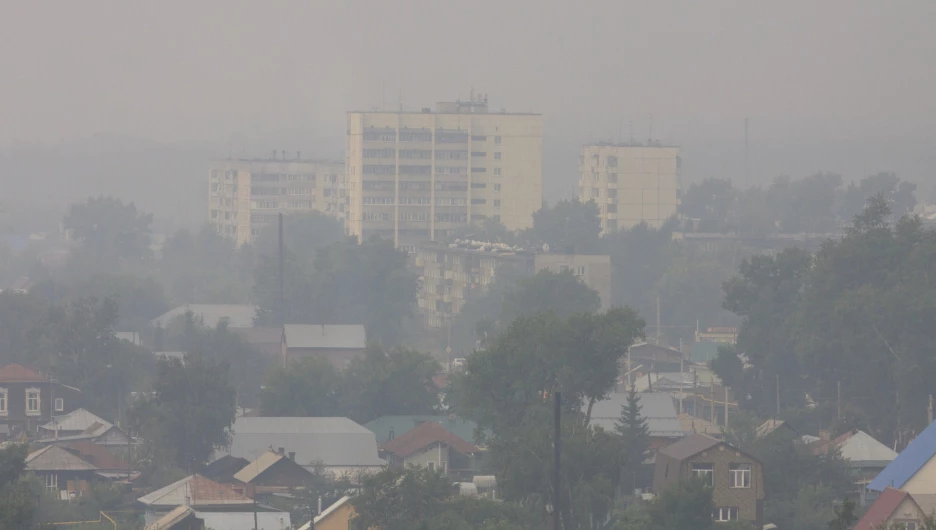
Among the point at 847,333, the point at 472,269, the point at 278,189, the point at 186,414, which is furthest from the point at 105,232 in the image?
the point at 186,414

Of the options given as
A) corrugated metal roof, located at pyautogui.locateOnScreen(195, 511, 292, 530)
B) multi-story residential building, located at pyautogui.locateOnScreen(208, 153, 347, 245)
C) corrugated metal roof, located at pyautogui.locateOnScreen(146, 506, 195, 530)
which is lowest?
corrugated metal roof, located at pyautogui.locateOnScreen(195, 511, 292, 530)

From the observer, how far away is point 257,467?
3269 cm

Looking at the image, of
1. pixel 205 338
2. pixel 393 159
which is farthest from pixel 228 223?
pixel 205 338

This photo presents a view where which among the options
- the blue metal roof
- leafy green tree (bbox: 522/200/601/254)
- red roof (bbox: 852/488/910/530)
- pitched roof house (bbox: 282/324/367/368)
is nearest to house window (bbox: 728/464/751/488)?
the blue metal roof

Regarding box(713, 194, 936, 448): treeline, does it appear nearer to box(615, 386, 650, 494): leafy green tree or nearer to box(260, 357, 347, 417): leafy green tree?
box(615, 386, 650, 494): leafy green tree

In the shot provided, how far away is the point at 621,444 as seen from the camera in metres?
29.2

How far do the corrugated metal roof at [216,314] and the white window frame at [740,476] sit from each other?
34.7m

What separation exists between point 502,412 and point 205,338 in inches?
756

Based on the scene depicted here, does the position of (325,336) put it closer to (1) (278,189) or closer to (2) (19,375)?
(2) (19,375)

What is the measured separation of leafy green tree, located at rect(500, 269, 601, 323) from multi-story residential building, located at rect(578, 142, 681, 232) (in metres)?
39.2

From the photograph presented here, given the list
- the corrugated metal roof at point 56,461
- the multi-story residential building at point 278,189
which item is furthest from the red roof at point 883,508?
the multi-story residential building at point 278,189

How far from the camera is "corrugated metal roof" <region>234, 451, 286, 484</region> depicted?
32344 mm

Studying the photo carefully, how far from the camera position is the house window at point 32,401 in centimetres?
4081

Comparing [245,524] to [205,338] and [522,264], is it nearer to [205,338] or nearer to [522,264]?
[205,338]
